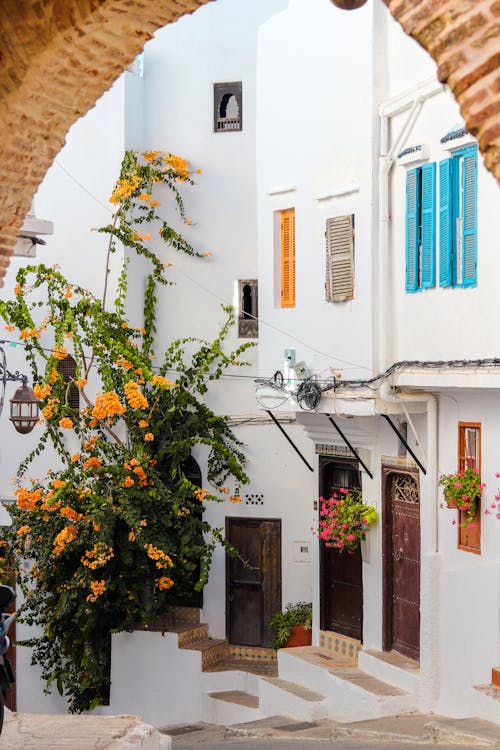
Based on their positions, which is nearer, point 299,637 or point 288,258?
point 288,258

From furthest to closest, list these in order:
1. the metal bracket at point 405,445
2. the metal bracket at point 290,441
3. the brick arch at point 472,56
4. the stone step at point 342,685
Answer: the metal bracket at point 290,441, the stone step at point 342,685, the metal bracket at point 405,445, the brick arch at point 472,56

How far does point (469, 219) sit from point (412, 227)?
114 cm

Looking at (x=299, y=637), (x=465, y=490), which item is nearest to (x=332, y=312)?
(x=465, y=490)

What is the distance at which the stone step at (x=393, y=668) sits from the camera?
13.7 meters

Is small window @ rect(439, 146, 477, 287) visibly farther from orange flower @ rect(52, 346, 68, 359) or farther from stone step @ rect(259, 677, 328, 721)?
orange flower @ rect(52, 346, 68, 359)

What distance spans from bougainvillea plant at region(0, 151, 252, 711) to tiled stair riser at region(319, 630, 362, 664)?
1766 millimetres

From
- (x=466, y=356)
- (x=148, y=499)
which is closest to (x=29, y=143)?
(x=466, y=356)

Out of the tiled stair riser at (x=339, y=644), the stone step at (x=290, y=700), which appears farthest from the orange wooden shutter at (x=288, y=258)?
the stone step at (x=290, y=700)

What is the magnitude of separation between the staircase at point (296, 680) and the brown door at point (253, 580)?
26cm

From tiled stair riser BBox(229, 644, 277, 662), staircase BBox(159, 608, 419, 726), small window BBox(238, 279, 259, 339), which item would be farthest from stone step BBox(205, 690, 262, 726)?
small window BBox(238, 279, 259, 339)

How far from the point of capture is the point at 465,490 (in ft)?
41.3

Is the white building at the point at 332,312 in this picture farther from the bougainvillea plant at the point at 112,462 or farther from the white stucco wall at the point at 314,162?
the bougainvillea plant at the point at 112,462

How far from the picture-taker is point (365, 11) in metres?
14.0

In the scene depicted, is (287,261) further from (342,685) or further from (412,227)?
(342,685)
